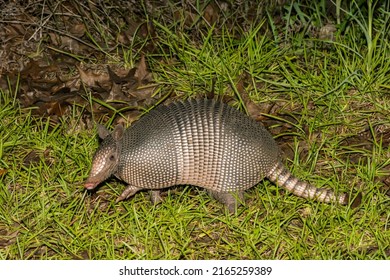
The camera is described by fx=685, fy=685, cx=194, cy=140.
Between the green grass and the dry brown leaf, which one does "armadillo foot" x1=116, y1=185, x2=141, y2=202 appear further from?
the dry brown leaf

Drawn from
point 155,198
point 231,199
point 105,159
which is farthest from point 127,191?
point 231,199

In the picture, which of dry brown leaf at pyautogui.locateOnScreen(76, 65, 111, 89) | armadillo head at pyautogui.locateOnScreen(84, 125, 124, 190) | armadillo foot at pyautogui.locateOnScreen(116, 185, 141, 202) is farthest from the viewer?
dry brown leaf at pyautogui.locateOnScreen(76, 65, 111, 89)

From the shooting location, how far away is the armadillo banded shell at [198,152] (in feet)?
17.1

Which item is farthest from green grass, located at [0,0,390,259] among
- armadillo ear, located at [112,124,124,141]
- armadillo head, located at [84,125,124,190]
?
armadillo ear, located at [112,124,124,141]

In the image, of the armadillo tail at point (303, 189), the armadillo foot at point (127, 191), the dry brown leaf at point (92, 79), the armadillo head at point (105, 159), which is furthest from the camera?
the dry brown leaf at point (92, 79)

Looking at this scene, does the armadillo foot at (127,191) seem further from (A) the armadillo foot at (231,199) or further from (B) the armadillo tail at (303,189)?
(B) the armadillo tail at (303,189)

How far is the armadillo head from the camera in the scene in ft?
16.8

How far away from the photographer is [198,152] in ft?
17.2

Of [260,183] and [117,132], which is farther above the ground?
[117,132]

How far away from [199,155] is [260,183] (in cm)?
62

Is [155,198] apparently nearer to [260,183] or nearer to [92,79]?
[260,183]

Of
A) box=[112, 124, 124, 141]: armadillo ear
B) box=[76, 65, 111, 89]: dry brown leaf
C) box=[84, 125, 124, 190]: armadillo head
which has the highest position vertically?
box=[112, 124, 124, 141]: armadillo ear

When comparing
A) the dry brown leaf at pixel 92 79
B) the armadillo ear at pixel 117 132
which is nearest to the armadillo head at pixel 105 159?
the armadillo ear at pixel 117 132

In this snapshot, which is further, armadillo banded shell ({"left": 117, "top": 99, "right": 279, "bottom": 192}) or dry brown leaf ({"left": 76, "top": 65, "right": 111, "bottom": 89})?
dry brown leaf ({"left": 76, "top": 65, "right": 111, "bottom": 89})
